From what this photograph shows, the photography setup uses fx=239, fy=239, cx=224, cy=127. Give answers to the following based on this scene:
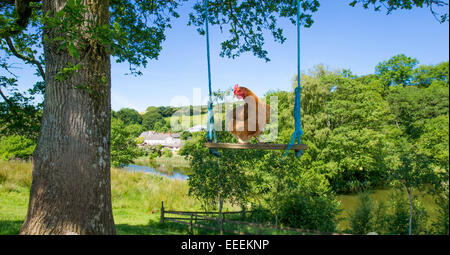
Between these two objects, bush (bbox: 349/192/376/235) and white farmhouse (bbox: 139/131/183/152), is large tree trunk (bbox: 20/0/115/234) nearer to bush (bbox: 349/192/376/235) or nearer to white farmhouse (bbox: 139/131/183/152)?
bush (bbox: 349/192/376/235)

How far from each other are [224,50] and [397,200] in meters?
7.99

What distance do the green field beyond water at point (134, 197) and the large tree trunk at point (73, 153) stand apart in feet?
16.3

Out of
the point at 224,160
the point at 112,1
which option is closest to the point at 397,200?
the point at 224,160

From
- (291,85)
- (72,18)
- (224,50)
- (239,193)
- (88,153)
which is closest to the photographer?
(72,18)

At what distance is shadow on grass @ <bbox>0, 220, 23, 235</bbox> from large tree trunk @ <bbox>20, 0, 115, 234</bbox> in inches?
112

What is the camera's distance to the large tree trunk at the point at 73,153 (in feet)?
7.88

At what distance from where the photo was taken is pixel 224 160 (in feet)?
26.3

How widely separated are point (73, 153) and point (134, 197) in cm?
906

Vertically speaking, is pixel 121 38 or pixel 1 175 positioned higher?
pixel 121 38

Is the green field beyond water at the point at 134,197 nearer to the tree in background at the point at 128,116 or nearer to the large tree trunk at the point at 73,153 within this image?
the large tree trunk at the point at 73,153

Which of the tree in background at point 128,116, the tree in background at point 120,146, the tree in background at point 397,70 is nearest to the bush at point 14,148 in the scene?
the tree in background at point 120,146

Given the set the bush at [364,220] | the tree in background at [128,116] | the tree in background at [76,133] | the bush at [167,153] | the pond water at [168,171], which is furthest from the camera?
the tree in background at [128,116]
